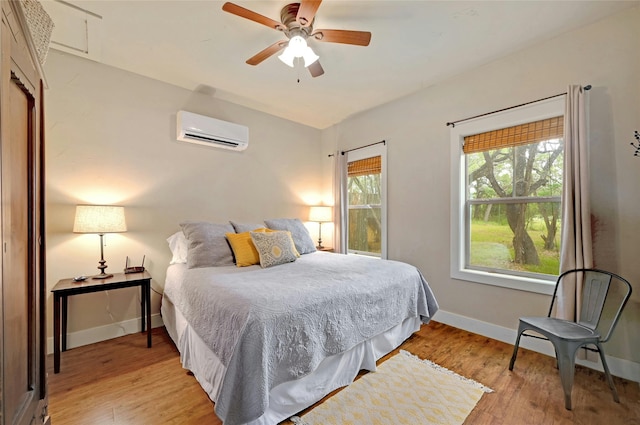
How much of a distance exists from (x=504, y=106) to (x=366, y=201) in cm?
199

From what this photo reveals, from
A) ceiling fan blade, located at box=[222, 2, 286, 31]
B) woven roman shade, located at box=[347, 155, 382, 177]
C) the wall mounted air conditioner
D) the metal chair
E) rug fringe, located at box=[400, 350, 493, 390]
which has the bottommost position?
rug fringe, located at box=[400, 350, 493, 390]

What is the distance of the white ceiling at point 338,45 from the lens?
1879mm

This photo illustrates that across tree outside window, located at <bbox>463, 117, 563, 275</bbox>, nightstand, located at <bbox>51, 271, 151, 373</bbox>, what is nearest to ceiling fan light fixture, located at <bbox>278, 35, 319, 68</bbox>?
tree outside window, located at <bbox>463, 117, 563, 275</bbox>

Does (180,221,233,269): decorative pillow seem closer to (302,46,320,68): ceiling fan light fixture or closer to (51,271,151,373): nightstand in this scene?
(51,271,151,373): nightstand

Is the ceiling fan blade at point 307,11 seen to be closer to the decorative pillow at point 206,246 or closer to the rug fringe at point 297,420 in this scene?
the decorative pillow at point 206,246

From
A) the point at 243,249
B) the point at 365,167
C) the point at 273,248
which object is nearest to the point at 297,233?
the point at 273,248


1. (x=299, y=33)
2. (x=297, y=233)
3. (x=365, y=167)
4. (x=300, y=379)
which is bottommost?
(x=300, y=379)

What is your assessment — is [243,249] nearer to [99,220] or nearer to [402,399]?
[99,220]

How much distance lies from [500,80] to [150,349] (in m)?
4.09

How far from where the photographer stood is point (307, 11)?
1.60 metres

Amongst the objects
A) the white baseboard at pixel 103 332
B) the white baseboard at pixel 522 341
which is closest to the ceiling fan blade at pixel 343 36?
the white baseboard at pixel 522 341

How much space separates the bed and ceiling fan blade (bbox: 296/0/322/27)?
5.69 feet

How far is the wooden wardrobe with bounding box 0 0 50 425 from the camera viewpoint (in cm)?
70

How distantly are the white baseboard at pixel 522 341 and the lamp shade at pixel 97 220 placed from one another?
133 inches
